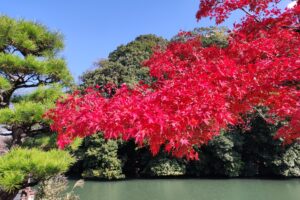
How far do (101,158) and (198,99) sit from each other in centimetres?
1467

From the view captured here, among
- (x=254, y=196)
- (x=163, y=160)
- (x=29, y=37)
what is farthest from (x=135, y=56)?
(x=29, y=37)

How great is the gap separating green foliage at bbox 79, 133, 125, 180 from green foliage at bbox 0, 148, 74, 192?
41.9 ft

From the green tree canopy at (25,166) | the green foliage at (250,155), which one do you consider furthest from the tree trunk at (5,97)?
the green foliage at (250,155)

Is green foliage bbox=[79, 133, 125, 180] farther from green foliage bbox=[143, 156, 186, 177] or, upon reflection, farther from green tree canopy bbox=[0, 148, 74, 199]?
green tree canopy bbox=[0, 148, 74, 199]

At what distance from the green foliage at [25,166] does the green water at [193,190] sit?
8609mm

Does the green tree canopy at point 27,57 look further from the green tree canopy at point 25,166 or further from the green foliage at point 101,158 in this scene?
the green foliage at point 101,158

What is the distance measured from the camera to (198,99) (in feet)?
7.29

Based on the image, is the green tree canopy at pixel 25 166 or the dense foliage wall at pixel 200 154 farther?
the dense foliage wall at pixel 200 154

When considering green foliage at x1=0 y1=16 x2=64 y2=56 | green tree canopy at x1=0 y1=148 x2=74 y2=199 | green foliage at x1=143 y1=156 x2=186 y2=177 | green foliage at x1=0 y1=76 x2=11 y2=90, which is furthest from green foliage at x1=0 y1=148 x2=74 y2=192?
green foliage at x1=143 y1=156 x2=186 y2=177

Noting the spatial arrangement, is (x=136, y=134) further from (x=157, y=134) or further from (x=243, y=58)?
(x=243, y=58)

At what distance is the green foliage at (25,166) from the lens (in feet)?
10.7

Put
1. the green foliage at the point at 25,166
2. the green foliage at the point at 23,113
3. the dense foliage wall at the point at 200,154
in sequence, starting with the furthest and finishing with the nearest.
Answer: the dense foliage wall at the point at 200,154
the green foliage at the point at 23,113
the green foliage at the point at 25,166

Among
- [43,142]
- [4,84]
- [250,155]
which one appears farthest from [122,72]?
[4,84]

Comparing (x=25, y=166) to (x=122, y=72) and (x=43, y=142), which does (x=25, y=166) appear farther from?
(x=122, y=72)
